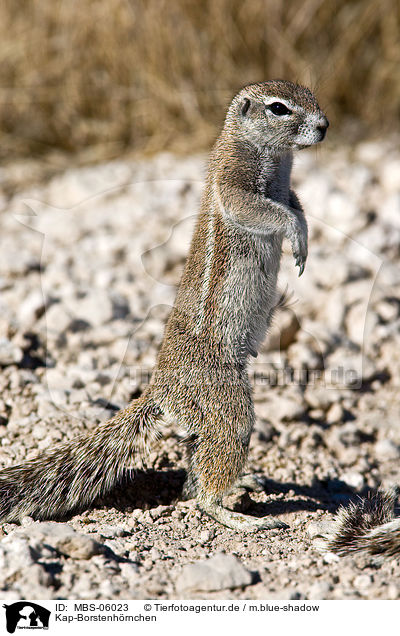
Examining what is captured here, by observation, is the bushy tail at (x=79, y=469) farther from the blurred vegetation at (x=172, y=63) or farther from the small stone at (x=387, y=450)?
the blurred vegetation at (x=172, y=63)

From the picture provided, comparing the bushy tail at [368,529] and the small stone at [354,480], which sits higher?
the small stone at [354,480]

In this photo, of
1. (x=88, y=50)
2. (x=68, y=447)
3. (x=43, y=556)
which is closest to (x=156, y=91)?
(x=88, y=50)

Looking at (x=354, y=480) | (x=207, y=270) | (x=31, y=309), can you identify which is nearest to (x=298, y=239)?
(x=207, y=270)

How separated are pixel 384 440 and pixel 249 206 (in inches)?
69.8

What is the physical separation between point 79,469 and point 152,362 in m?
1.53

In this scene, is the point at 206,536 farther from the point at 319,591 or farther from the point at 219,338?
the point at 219,338

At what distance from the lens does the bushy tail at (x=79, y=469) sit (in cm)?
305

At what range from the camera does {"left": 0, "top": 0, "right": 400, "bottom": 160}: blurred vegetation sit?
6.73m

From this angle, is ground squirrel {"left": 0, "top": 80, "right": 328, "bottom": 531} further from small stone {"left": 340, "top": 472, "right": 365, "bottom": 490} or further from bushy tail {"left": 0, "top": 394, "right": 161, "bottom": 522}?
small stone {"left": 340, "top": 472, "right": 365, "bottom": 490}

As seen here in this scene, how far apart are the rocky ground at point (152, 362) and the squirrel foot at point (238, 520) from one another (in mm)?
43

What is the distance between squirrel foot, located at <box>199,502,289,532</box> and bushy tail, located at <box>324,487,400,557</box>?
0.28 metres

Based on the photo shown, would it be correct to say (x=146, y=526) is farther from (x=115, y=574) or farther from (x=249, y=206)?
(x=249, y=206)
